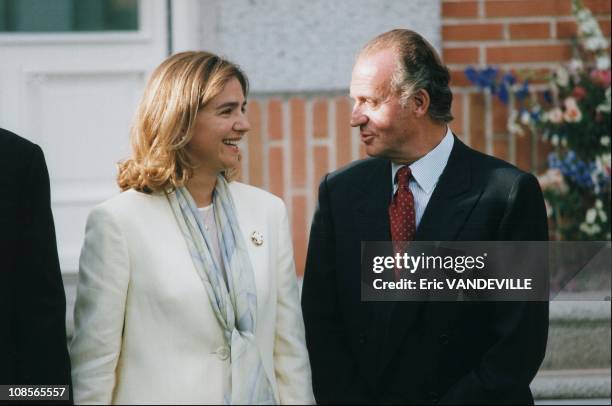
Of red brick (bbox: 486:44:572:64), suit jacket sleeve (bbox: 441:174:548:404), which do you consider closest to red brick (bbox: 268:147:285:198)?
red brick (bbox: 486:44:572:64)

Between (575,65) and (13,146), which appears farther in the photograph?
(575,65)

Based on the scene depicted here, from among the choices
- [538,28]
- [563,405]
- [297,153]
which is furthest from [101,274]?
[538,28]

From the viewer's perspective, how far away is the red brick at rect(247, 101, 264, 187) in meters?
5.49

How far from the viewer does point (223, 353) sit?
351 centimetres

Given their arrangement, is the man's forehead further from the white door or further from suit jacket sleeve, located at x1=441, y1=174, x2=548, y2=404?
the white door

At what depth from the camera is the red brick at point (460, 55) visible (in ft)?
18.4

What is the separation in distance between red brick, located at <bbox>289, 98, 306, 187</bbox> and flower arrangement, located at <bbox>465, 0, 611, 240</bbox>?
2.59 ft

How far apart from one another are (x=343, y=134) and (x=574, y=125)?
1.06m

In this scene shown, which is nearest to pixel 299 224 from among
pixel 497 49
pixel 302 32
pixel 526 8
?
pixel 302 32

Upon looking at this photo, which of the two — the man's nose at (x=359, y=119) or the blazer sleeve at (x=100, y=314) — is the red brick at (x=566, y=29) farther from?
the blazer sleeve at (x=100, y=314)

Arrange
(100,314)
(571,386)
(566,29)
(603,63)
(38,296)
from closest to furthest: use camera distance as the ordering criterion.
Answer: (38,296), (100,314), (571,386), (603,63), (566,29)

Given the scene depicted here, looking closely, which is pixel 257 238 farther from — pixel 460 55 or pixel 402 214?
pixel 460 55

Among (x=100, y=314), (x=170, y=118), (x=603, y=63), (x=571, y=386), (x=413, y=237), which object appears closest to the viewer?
(x=100, y=314)

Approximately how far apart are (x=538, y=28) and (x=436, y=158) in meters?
2.18
